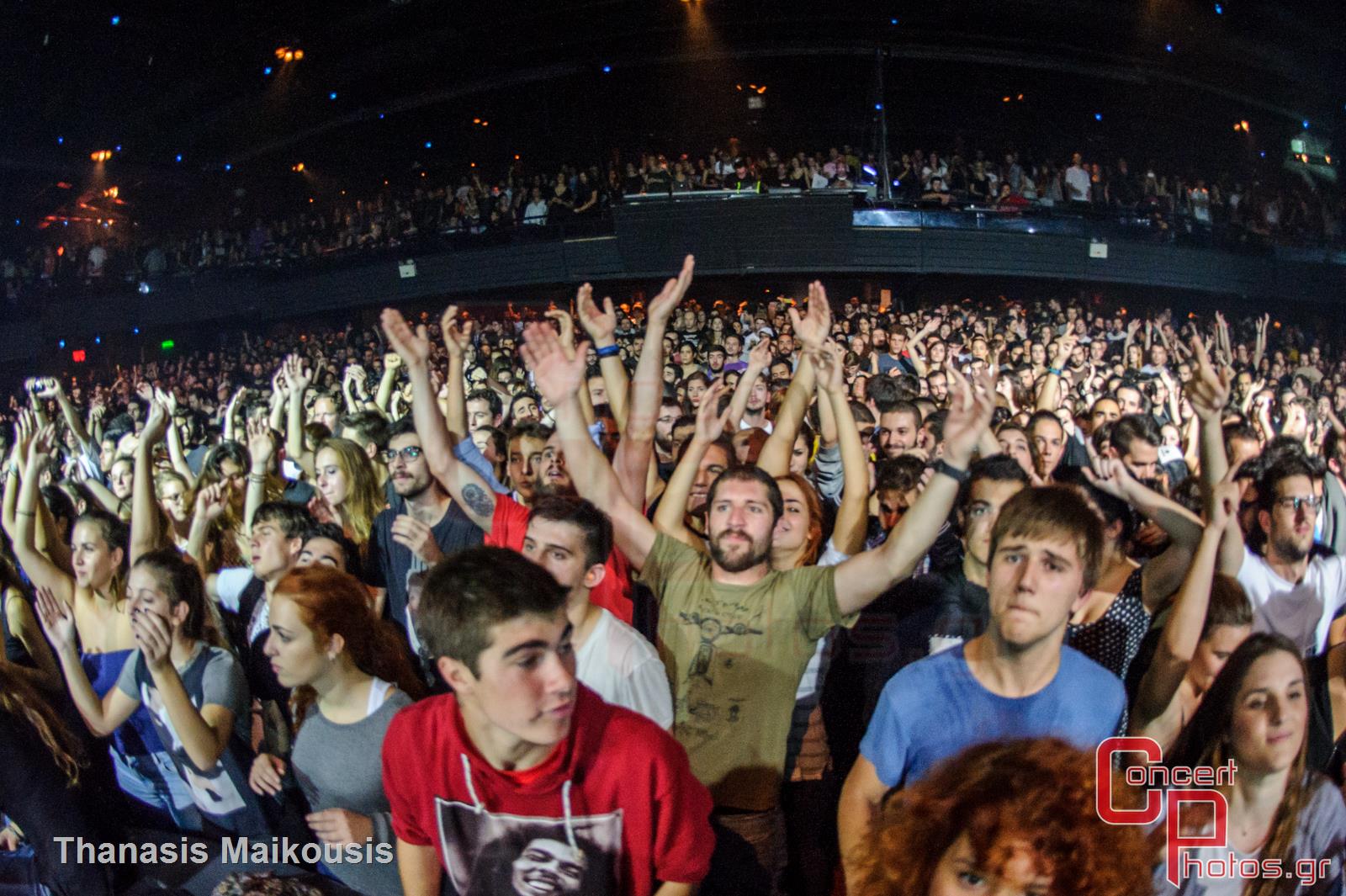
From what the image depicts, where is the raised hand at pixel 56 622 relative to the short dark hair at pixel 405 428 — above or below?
below

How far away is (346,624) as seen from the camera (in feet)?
8.55

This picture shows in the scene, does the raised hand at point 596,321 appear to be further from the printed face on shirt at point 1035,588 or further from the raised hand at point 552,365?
the printed face on shirt at point 1035,588

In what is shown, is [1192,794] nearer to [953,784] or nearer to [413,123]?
[953,784]

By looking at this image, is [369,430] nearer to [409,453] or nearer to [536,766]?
[409,453]

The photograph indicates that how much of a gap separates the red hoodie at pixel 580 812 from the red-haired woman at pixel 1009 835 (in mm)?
473

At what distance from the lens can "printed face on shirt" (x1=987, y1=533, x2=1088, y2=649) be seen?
7.22 ft

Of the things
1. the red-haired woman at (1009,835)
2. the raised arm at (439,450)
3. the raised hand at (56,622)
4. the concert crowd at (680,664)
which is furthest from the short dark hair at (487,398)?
the red-haired woman at (1009,835)

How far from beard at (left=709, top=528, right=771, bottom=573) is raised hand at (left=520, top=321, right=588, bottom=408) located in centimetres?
70

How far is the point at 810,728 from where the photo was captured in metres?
2.94

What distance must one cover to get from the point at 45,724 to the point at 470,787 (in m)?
1.68

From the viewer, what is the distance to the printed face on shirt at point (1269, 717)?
214 cm

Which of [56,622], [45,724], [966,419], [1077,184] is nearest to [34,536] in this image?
[56,622]

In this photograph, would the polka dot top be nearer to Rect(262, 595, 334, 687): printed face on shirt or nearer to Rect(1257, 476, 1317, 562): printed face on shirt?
Rect(1257, 476, 1317, 562): printed face on shirt

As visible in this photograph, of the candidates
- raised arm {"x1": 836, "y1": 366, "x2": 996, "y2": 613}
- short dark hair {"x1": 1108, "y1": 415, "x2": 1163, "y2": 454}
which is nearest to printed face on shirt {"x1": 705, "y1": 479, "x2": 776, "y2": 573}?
raised arm {"x1": 836, "y1": 366, "x2": 996, "y2": 613}
